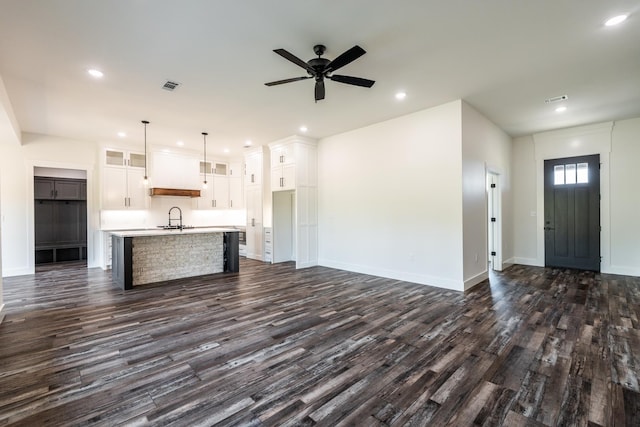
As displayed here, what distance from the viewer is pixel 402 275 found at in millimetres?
5449

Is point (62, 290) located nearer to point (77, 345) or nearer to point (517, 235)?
point (77, 345)

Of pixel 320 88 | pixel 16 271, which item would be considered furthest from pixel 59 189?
pixel 320 88

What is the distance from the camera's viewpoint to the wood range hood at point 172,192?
24.1 ft

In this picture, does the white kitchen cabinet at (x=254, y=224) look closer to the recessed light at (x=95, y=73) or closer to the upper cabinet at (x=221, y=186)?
the upper cabinet at (x=221, y=186)

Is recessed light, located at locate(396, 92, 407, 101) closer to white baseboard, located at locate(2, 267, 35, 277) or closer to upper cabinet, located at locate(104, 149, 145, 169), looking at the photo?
upper cabinet, located at locate(104, 149, 145, 169)

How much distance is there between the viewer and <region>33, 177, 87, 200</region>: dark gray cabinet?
25.4 feet

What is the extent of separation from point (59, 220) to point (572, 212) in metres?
13.1

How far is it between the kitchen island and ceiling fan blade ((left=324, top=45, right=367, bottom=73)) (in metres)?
4.25

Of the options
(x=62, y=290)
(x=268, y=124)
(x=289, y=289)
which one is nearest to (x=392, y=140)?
(x=268, y=124)

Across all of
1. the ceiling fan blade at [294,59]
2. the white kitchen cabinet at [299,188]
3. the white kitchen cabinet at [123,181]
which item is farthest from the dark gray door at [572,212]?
the white kitchen cabinet at [123,181]

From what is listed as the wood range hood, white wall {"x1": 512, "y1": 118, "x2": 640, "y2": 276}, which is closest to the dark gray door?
white wall {"x1": 512, "y1": 118, "x2": 640, "y2": 276}

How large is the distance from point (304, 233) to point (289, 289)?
2173 mm

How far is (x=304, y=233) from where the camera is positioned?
695 cm

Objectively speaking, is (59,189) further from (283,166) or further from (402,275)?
(402,275)
